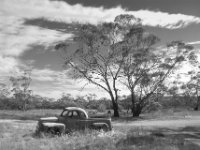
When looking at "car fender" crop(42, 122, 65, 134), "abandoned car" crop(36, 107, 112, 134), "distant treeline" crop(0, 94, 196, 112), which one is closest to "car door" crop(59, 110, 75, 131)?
"abandoned car" crop(36, 107, 112, 134)

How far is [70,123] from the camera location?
17.2 meters

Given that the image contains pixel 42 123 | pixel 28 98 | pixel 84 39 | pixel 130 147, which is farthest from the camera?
pixel 28 98

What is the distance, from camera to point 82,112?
17.8m

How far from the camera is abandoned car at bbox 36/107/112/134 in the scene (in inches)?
653

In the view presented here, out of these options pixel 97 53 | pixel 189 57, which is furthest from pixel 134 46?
pixel 189 57

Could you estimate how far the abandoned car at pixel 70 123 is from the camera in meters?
16.6

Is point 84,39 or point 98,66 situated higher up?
point 84,39

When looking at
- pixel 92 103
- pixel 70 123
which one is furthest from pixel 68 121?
pixel 92 103

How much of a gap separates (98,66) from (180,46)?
10.5 m

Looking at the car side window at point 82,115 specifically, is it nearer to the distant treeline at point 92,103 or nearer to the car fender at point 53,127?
the car fender at point 53,127

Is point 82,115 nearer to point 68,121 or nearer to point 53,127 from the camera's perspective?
point 68,121

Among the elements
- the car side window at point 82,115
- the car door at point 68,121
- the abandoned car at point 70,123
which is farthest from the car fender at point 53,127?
the car side window at point 82,115

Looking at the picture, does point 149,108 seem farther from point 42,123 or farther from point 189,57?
point 42,123

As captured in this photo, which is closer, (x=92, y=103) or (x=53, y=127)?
(x=53, y=127)
